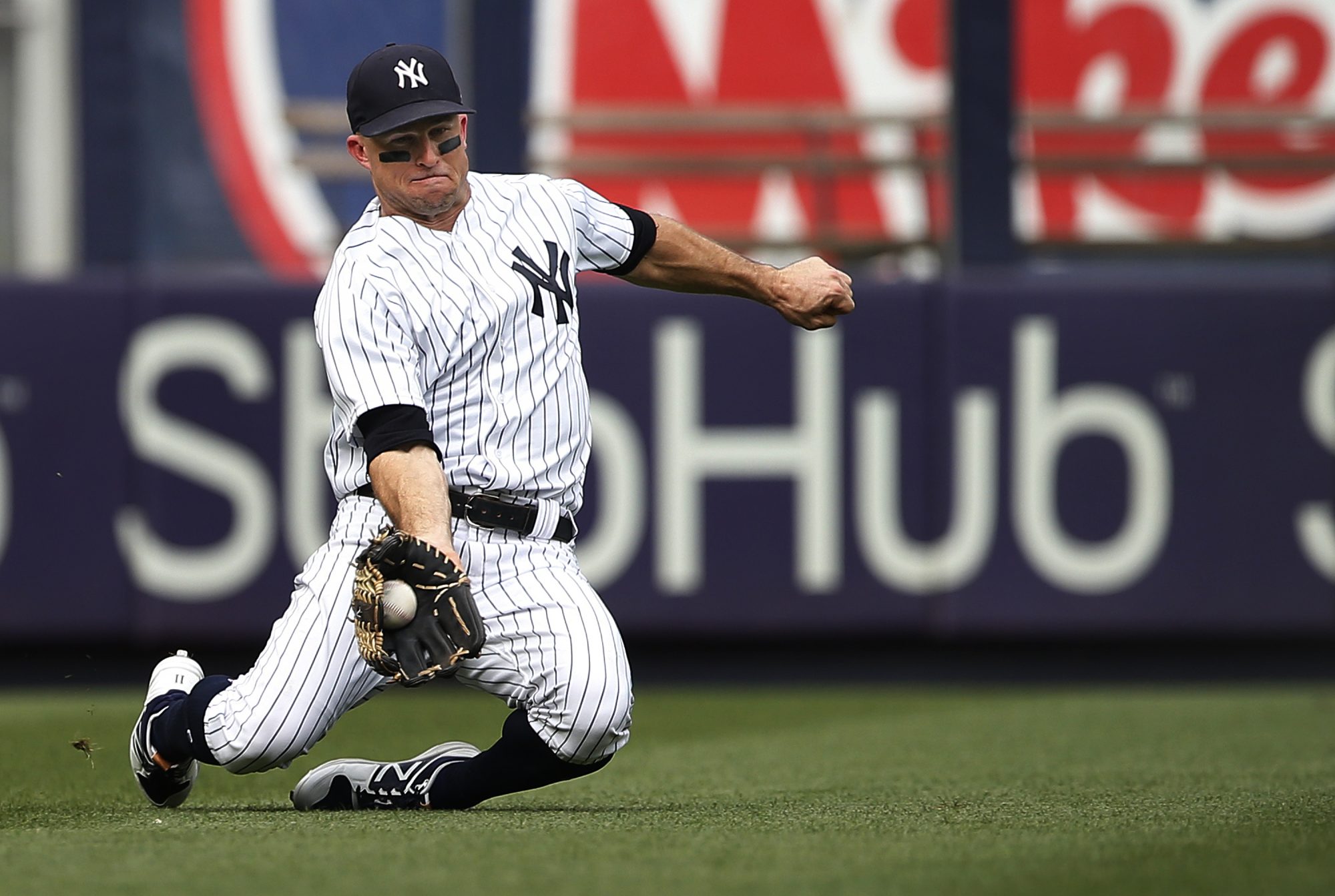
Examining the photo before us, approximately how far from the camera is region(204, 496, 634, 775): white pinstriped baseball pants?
11.9 ft

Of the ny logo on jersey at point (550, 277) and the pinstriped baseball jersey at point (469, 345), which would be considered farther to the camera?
the ny logo on jersey at point (550, 277)

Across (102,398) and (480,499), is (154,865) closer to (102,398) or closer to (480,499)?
(480,499)

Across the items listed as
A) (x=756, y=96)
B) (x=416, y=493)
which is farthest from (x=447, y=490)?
(x=756, y=96)

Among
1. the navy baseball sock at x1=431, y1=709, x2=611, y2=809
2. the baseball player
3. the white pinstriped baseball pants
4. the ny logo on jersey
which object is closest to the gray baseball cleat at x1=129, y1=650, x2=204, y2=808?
the baseball player

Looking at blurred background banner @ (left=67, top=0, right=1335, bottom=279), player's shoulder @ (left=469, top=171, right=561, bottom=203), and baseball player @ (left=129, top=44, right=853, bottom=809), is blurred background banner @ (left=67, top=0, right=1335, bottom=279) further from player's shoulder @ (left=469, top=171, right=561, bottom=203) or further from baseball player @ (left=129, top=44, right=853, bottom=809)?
baseball player @ (left=129, top=44, right=853, bottom=809)

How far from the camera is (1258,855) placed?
2979mm

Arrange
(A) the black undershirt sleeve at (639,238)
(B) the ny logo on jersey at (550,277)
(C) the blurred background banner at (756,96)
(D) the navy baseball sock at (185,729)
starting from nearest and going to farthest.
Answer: (D) the navy baseball sock at (185,729), (B) the ny logo on jersey at (550,277), (A) the black undershirt sleeve at (639,238), (C) the blurred background banner at (756,96)

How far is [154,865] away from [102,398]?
417 centimetres

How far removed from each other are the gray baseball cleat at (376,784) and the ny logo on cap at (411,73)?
4.07ft

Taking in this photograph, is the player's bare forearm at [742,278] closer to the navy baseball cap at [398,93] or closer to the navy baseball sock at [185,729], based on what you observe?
the navy baseball cap at [398,93]

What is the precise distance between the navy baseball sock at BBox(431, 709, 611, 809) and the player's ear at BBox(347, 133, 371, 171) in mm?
1057

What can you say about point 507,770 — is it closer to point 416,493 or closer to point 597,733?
point 597,733

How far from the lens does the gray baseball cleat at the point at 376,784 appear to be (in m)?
3.77

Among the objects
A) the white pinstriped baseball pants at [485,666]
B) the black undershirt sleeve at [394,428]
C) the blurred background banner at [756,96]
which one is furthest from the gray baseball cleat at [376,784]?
the blurred background banner at [756,96]
